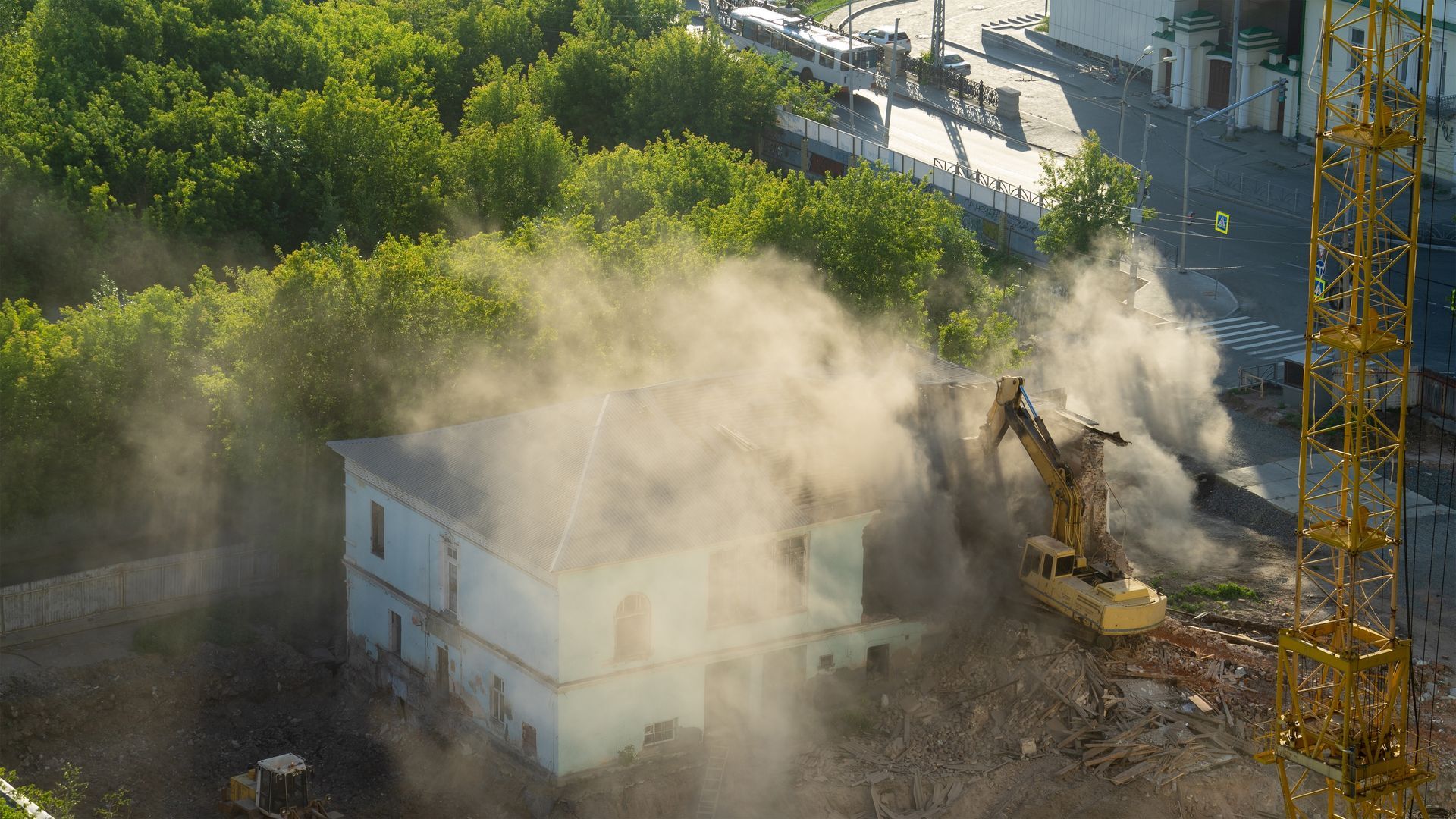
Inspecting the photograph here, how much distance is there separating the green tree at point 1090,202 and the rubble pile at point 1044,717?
29826 mm

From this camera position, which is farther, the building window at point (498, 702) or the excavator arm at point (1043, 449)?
the excavator arm at point (1043, 449)

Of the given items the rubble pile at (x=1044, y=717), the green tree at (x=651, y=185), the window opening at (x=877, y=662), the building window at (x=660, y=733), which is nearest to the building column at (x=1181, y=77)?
the green tree at (x=651, y=185)

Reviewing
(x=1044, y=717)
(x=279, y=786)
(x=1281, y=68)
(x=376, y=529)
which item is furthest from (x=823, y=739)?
(x=1281, y=68)

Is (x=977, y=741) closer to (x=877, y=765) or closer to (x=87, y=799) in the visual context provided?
(x=877, y=765)

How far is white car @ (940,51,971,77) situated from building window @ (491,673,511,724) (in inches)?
2610

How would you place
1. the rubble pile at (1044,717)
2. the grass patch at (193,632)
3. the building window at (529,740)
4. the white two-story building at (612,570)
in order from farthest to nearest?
the grass patch at (193,632), the building window at (529,740), the rubble pile at (1044,717), the white two-story building at (612,570)

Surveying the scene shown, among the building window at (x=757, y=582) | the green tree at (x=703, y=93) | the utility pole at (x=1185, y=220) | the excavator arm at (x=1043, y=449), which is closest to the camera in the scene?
the building window at (x=757, y=582)

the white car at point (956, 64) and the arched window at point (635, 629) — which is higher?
the white car at point (956, 64)

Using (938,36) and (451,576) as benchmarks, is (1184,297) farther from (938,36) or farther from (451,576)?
(451,576)

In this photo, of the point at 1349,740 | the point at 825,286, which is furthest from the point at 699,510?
the point at 825,286

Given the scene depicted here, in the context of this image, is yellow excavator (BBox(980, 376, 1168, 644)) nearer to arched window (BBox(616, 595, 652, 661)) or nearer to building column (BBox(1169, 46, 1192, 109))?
arched window (BBox(616, 595, 652, 661))

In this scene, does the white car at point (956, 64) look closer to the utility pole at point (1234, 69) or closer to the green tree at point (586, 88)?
the utility pole at point (1234, 69)

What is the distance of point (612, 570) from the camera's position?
131ft

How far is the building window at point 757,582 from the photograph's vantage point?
4169 centimetres
